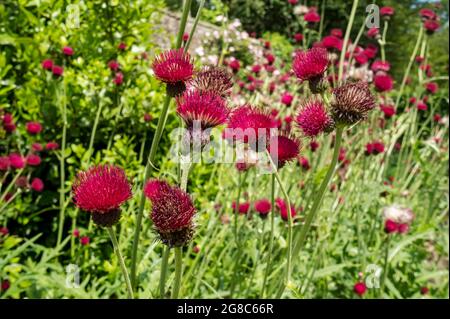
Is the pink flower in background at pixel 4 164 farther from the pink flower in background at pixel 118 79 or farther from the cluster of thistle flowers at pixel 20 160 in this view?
the pink flower in background at pixel 118 79

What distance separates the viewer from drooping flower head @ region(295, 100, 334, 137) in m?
0.80

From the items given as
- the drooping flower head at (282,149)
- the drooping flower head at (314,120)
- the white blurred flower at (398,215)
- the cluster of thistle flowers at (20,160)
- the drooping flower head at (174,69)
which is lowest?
the white blurred flower at (398,215)

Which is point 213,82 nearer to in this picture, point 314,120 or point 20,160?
point 314,120

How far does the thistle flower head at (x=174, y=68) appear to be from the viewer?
30.4 inches

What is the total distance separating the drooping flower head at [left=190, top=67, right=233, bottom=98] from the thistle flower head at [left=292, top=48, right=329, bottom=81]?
0.47 feet

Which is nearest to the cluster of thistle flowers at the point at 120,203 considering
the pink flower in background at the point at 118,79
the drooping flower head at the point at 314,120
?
the drooping flower head at the point at 314,120

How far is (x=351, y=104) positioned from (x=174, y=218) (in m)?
0.36

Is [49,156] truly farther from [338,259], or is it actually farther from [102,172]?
[102,172]

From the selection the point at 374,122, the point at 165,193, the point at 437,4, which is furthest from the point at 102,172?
the point at 437,4

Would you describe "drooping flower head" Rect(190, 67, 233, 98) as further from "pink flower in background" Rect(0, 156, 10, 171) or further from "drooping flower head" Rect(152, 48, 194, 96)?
"pink flower in background" Rect(0, 156, 10, 171)

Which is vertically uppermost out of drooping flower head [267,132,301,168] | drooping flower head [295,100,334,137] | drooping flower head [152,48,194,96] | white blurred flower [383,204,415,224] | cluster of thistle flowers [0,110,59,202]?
drooping flower head [152,48,194,96]

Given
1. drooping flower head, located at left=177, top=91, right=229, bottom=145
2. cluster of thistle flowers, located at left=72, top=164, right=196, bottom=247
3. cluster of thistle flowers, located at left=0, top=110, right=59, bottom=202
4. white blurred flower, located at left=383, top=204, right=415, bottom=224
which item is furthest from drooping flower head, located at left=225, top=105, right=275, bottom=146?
white blurred flower, located at left=383, top=204, right=415, bottom=224

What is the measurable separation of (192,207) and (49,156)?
1929mm

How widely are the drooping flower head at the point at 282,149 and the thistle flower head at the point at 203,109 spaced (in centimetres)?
10
